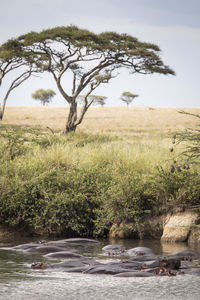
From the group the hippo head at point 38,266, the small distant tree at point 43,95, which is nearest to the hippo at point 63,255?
the hippo head at point 38,266

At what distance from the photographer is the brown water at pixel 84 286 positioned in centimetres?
486

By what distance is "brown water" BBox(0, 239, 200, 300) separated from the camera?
15.9 feet

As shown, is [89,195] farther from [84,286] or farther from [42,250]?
[84,286]

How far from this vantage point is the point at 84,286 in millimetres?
5215

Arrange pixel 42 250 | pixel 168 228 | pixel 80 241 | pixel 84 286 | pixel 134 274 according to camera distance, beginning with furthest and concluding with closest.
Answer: pixel 168 228 < pixel 80 241 < pixel 42 250 < pixel 134 274 < pixel 84 286

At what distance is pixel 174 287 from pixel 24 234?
4.80m

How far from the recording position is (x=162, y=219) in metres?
9.05

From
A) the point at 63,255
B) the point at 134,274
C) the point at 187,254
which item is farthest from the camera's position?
the point at 187,254

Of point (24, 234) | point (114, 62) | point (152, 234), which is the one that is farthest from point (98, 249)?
point (114, 62)

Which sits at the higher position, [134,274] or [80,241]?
[134,274]

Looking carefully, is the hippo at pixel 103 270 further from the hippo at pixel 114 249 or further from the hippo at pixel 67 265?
the hippo at pixel 114 249

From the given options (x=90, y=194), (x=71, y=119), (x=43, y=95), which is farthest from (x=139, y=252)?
(x=43, y=95)

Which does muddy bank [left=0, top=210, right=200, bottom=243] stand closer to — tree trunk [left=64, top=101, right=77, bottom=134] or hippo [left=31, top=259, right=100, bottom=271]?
hippo [left=31, top=259, right=100, bottom=271]

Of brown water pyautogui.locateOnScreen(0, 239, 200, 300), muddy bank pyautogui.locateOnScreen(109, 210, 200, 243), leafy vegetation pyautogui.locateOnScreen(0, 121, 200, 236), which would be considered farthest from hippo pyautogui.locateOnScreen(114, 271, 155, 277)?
leafy vegetation pyautogui.locateOnScreen(0, 121, 200, 236)
